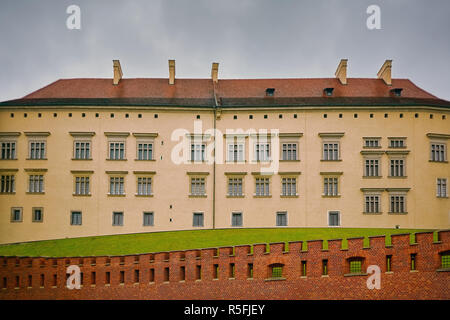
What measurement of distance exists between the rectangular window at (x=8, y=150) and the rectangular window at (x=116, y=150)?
7.98 m

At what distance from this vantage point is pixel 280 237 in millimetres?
31016

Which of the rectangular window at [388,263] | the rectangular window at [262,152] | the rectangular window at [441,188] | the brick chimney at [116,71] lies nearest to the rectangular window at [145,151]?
the brick chimney at [116,71]

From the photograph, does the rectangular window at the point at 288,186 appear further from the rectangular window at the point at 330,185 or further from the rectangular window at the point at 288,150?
the rectangular window at the point at 330,185

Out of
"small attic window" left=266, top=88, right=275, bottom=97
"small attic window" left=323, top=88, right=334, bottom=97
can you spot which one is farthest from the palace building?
"small attic window" left=266, top=88, right=275, bottom=97

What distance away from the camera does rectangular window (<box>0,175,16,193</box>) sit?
39969mm

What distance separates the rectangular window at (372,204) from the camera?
3947cm

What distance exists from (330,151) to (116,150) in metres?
17.8

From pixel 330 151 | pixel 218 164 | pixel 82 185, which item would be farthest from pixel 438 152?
pixel 82 185

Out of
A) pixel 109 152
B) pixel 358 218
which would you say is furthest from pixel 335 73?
pixel 109 152

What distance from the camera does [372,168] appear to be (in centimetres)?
3981

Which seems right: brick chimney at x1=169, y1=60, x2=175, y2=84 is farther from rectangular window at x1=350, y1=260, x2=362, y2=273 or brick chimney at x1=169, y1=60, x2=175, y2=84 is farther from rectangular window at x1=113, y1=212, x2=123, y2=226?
rectangular window at x1=350, y1=260, x2=362, y2=273

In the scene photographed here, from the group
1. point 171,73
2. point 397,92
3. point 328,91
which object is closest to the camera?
point 397,92

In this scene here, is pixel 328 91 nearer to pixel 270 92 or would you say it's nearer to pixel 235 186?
pixel 270 92
